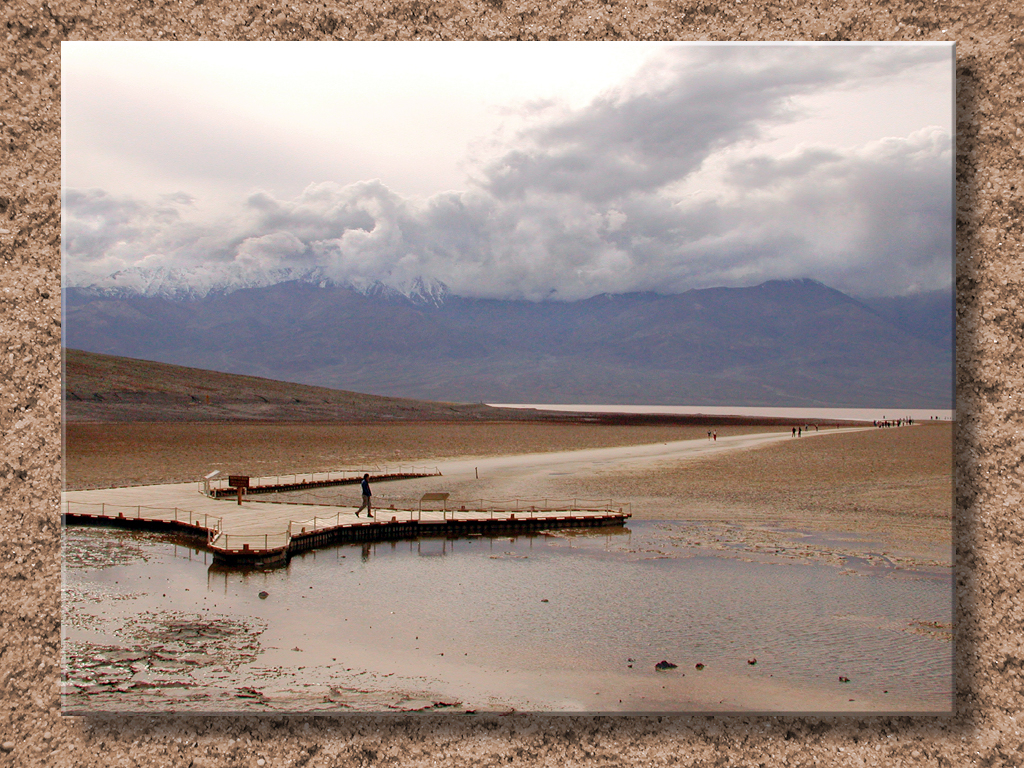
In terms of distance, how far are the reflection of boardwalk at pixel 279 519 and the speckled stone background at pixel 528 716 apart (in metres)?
7.09

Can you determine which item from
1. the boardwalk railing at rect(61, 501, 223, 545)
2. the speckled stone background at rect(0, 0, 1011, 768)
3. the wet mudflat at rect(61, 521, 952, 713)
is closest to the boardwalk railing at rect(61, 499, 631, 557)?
the boardwalk railing at rect(61, 501, 223, 545)

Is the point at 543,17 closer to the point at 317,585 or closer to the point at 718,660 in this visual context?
the point at 718,660

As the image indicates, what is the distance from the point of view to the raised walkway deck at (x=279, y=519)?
13023 mm

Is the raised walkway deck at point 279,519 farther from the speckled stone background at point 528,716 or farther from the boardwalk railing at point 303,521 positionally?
the speckled stone background at point 528,716

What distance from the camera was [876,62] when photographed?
6.01 meters

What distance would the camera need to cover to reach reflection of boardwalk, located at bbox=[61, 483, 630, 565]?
13078mm

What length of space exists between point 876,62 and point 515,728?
6.41m

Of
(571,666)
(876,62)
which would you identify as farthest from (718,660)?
(876,62)

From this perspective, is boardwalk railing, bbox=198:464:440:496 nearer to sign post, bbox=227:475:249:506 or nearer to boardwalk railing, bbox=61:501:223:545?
sign post, bbox=227:475:249:506

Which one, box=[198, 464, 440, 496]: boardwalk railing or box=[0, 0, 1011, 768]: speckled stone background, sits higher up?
box=[0, 0, 1011, 768]: speckled stone background

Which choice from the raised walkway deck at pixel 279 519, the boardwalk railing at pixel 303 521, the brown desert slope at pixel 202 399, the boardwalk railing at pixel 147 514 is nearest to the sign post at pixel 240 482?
the raised walkway deck at pixel 279 519

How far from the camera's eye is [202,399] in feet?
212

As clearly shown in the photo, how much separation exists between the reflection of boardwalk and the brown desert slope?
37216 millimetres

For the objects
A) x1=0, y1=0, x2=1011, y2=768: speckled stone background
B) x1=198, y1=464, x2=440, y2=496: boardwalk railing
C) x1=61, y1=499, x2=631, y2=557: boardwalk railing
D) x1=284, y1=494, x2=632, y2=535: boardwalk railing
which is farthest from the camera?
x1=198, y1=464, x2=440, y2=496: boardwalk railing
